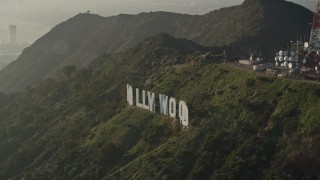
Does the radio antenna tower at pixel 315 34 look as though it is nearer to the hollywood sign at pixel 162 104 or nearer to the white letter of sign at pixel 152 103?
the hollywood sign at pixel 162 104

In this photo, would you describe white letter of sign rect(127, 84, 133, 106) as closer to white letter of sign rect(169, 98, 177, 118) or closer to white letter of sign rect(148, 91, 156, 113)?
white letter of sign rect(148, 91, 156, 113)

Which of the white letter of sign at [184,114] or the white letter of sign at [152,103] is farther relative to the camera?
Answer: the white letter of sign at [152,103]

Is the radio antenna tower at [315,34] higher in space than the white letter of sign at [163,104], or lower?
higher

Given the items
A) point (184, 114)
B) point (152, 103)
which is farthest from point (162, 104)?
point (184, 114)

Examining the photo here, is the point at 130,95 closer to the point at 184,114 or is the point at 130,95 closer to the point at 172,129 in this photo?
the point at 172,129

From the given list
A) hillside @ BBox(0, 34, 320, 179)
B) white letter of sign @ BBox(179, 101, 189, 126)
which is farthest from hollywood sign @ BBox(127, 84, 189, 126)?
hillside @ BBox(0, 34, 320, 179)

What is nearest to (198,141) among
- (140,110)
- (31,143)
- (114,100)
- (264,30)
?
(140,110)

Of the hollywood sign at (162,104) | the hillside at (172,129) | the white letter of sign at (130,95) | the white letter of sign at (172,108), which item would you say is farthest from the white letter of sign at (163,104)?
the white letter of sign at (130,95)
